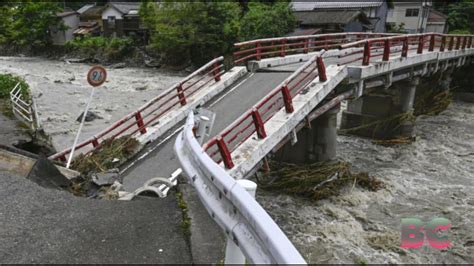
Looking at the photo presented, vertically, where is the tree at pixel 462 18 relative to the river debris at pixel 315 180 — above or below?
above

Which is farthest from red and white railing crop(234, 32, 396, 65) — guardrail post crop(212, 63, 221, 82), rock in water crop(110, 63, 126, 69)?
rock in water crop(110, 63, 126, 69)

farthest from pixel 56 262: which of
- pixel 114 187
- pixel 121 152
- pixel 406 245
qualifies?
pixel 406 245

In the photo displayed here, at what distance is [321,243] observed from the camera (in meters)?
8.34

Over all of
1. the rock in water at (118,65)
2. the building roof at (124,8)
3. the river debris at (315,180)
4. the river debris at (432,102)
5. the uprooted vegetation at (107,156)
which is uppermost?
the building roof at (124,8)

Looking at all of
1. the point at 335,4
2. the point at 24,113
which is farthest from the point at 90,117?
the point at 335,4

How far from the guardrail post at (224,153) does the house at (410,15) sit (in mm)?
Answer: 39775

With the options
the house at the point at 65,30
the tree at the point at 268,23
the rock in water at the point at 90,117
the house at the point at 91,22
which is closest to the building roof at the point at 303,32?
the tree at the point at 268,23

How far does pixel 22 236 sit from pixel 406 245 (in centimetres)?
774

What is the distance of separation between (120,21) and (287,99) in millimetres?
45563

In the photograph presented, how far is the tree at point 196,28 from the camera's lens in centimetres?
3272

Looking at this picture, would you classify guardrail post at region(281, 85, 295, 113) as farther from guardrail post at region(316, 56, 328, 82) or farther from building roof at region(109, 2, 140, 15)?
building roof at region(109, 2, 140, 15)

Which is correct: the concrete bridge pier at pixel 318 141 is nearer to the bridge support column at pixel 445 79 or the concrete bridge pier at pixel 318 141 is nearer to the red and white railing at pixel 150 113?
the red and white railing at pixel 150 113

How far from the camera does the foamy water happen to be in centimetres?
802

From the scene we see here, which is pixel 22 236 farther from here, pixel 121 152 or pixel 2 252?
pixel 121 152
